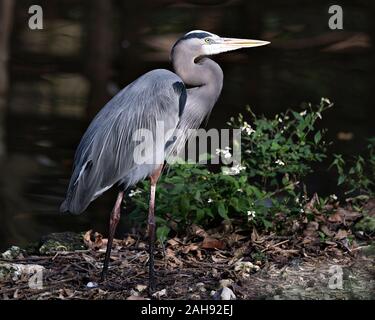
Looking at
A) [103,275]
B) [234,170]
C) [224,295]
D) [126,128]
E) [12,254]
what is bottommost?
[224,295]

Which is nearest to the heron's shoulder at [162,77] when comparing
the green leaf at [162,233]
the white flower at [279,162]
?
the white flower at [279,162]

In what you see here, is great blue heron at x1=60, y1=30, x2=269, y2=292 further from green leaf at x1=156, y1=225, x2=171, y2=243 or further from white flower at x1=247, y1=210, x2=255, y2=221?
white flower at x1=247, y1=210, x2=255, y2=221

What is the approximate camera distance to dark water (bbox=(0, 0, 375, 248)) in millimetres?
8586

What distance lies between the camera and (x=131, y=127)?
191 inches

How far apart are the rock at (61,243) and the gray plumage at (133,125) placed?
420 mm

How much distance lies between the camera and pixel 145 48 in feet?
29.9

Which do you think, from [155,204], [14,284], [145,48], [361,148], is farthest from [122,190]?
[145,48]

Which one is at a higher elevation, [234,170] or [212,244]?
[234,170]

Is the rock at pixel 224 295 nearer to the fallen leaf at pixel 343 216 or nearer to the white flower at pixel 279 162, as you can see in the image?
the white flower at pixel 279 162

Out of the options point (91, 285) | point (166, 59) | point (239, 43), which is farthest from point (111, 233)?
point (166, 59)

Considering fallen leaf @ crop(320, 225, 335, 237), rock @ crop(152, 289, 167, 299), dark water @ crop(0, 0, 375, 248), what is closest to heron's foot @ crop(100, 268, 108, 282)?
rock @ crop(152, 289, 167, 299)

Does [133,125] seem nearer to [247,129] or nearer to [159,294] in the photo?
[247,129]

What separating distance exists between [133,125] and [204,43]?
637mm

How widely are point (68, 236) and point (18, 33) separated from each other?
179 inches
